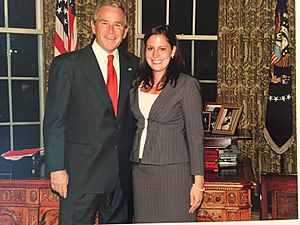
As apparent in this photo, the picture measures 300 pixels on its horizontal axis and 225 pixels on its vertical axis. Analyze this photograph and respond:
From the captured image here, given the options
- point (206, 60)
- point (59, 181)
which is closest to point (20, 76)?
point (59, 181)

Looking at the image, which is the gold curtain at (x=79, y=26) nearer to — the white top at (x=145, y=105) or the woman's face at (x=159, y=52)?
the woman's face at (x=159, y=52)

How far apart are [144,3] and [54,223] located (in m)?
1.18

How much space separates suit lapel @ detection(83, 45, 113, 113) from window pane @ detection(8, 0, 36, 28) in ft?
0.99

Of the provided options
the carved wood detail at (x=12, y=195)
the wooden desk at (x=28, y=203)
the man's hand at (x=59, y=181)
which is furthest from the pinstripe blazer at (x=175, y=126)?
the carved wood detail at (x=12, y=195)

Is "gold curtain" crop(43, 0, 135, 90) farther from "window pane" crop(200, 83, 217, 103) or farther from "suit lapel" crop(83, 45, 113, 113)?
"window pane" crop(200, 83, 217, 103)

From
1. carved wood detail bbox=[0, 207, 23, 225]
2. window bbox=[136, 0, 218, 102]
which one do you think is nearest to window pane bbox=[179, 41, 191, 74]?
window bbox=[136, 0, 218, 102]

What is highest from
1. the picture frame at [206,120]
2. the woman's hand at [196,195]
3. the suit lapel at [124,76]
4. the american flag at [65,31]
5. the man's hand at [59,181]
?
the american flag at [65,31]

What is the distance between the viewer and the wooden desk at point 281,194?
105 inches

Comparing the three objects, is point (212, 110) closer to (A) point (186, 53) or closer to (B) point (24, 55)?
(A) point (186, 53)

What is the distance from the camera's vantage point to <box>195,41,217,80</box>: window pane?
2.58 m

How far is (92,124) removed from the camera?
250 cm

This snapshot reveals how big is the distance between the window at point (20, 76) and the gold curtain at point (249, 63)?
2.98 feet

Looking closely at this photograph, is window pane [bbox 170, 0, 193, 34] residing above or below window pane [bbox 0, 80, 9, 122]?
above

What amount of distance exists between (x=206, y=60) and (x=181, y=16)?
0.84 feet
